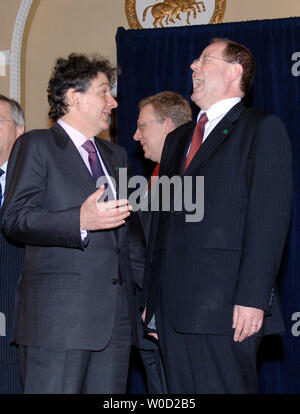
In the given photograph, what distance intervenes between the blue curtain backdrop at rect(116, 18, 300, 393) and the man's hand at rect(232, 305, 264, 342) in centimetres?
260

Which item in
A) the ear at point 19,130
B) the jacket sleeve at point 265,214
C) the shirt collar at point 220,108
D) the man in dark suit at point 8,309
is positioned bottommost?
the man in dark suit at point 8,309

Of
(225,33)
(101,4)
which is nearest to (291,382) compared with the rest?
(225,33)

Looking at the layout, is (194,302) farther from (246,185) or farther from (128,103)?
(128,103)

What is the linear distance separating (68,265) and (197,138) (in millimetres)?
712

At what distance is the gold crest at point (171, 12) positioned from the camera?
509 cm

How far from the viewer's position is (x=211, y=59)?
2.57 m

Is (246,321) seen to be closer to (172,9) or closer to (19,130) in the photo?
(19,130)

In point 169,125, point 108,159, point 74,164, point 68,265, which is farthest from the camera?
point 169,125

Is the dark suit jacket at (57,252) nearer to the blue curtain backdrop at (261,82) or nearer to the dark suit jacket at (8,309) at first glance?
the dark suit jacket at (8,309)

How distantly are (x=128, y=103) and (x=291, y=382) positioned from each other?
2501 mm

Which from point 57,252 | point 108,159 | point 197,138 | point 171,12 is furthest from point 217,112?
point 171,12

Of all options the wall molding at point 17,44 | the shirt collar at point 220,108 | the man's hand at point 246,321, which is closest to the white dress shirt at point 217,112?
the shirt collar at point 220,108

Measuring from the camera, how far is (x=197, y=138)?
2479mm

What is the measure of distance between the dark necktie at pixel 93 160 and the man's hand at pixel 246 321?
772 millimetres
